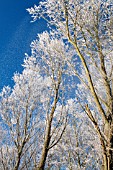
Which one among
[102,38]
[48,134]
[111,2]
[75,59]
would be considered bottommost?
[48,134]

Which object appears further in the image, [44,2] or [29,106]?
[29,106]

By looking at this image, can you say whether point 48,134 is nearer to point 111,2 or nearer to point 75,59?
point 75,59

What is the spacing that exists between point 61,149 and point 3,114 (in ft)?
20.3

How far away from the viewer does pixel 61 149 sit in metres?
13.7

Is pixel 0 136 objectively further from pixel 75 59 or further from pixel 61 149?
pixel 75 59

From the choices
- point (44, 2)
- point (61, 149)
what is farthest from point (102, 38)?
point (61, 149)

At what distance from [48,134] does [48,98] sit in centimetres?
163

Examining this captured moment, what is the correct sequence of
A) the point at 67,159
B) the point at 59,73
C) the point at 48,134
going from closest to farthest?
the point at 48,134
the point at 59,73
the point at 67,159

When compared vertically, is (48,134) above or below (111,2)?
below

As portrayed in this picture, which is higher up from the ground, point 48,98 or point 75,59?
point 75,59

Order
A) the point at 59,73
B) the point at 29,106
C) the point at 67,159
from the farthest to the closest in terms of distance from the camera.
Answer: the point at 67,159
the point at 29,106
the point at 59,73

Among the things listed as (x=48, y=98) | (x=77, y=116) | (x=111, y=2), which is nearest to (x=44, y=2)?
(x=111, y=2)

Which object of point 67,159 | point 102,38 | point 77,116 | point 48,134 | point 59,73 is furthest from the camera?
point 77,116

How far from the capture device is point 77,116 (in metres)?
13.6
